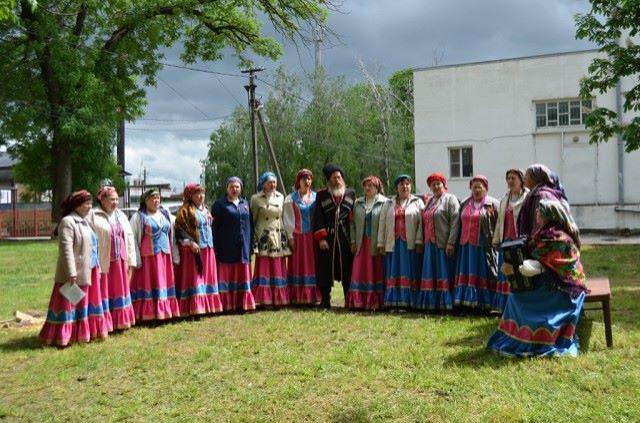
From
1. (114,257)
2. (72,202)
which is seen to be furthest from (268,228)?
(72,202)

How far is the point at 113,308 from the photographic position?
7.48 metres

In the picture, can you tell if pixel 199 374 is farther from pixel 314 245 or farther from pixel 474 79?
pixel 474 79

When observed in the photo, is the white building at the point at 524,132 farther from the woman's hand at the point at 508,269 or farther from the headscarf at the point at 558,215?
the woman's hand at the point at 508,269

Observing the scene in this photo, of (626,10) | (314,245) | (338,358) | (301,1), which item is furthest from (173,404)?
(626,10)

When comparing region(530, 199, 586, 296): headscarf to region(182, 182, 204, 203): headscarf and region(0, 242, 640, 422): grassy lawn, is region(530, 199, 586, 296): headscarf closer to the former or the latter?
region(0, 242, 640, 422): grassy lawn

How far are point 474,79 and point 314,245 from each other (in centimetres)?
1743

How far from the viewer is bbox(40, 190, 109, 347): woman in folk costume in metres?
6.83

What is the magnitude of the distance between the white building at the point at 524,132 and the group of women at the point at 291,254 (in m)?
15.9

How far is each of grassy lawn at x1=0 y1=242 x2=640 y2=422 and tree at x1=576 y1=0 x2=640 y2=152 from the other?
398 cm

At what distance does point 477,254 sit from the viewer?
7.79 meters

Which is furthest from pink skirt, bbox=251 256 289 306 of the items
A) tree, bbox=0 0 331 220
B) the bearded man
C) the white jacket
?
tree, bbox=0 0 331 220

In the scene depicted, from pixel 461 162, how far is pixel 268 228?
1744 centimetres

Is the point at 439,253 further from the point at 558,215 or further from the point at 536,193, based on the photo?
the point at 558,215

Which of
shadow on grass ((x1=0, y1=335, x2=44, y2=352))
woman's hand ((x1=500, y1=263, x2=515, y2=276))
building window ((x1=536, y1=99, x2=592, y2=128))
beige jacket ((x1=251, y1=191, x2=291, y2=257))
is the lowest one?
shadow on grass ((x1=0, y1=335, x2=44, y2=352))
